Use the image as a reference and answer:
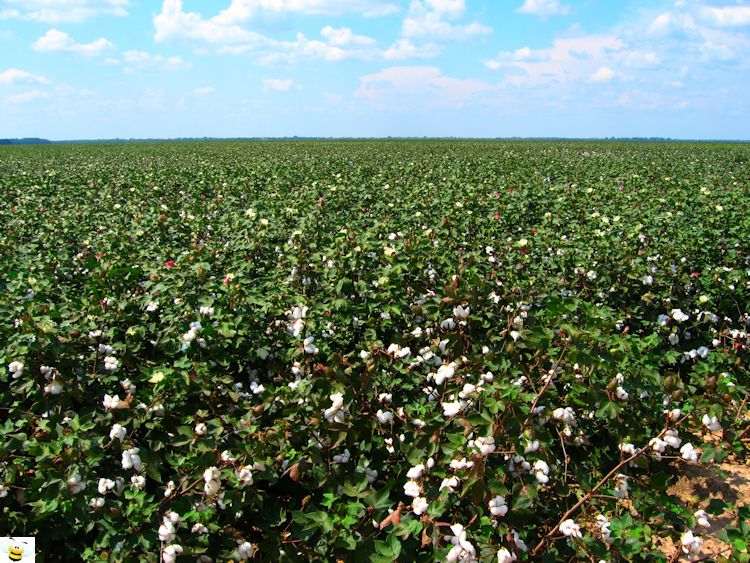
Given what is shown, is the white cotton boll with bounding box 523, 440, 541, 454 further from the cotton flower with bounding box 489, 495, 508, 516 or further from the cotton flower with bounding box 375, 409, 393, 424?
the cotton flower with bounding box 375, 409, 393, 424

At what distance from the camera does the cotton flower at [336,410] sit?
2.26 metres

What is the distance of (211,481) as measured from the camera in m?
2.04

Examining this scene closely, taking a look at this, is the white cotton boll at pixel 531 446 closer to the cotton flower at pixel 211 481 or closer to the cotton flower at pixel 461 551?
the cotton flower at pixel 461 551

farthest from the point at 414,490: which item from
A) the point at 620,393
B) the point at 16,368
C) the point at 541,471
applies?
the point at 16,368

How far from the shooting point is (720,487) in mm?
3164

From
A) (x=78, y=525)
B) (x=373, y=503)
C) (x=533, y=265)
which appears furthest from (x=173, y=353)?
(x=533, y=265)

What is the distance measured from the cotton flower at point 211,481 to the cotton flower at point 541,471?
4.30 feet

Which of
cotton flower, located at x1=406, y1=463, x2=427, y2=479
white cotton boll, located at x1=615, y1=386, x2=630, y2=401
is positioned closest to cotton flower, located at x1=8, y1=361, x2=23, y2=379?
cotton flower, located at x1=406, y1=463, x2=427, y2=479

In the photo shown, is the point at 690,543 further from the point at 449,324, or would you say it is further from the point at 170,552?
the point at 170,552

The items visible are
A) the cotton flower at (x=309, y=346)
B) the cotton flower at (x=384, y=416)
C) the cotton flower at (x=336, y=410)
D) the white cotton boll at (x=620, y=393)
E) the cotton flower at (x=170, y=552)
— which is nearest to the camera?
the cotton flower at (x=170, y=552)

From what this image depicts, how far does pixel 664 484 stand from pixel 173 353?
2415mm

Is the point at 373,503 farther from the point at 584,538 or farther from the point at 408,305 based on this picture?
the point at 408,305

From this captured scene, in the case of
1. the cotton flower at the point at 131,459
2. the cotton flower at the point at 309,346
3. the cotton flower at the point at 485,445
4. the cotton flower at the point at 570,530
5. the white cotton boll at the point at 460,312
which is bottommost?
the cotton flower at the point at 570,530

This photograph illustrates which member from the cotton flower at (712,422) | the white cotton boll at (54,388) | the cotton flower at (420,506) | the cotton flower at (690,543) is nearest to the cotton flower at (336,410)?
the cotton flower at (420,506)
